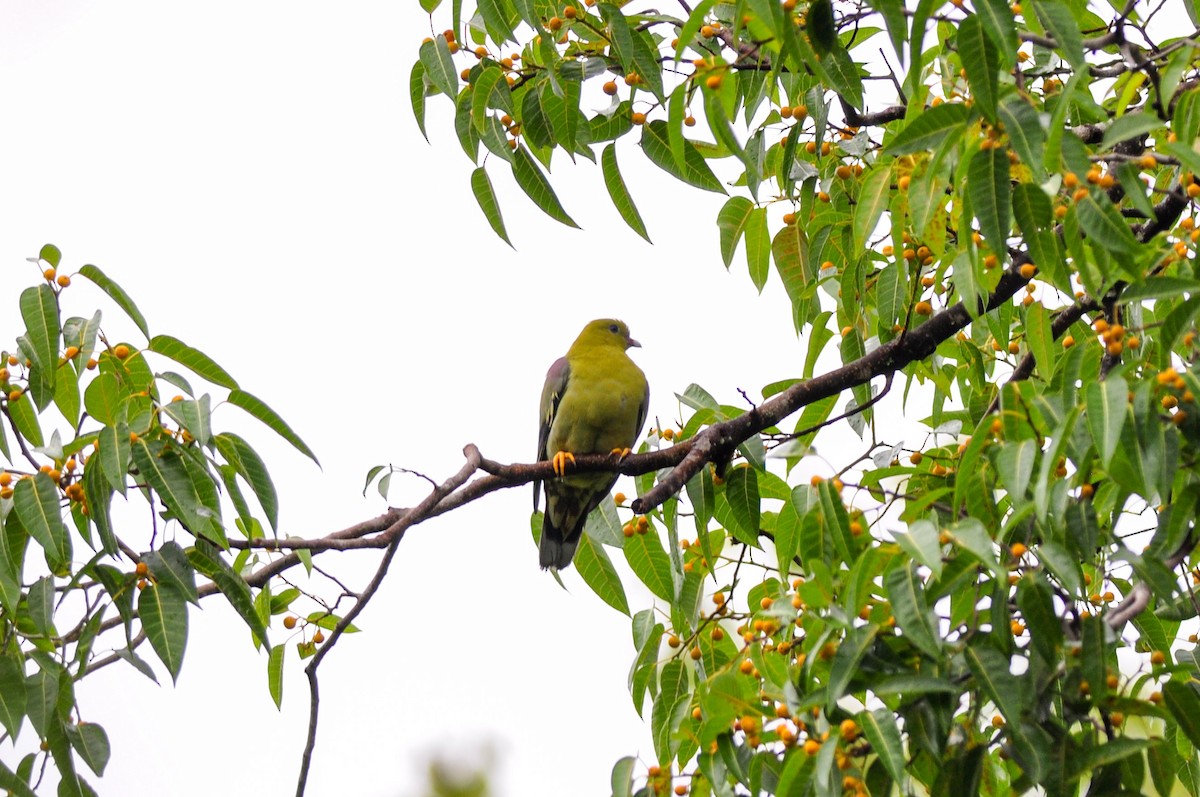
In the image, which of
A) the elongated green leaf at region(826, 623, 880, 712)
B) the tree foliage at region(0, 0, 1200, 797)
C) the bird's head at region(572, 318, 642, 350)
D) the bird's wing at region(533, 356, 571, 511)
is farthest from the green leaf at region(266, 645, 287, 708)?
the bird's head at region(572, 318, 642, 350)

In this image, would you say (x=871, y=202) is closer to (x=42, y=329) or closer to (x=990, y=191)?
(x=990, y=191)

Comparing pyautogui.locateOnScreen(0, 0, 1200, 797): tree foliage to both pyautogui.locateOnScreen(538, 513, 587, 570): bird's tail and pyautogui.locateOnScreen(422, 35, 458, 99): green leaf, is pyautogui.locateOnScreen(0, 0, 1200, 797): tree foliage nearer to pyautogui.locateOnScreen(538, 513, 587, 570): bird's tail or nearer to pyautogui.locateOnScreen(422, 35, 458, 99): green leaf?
pyautogui.locateOnScreen(422, 35, 458, 99): green leaf

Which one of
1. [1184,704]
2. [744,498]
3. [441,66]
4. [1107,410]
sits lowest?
[1184,704]

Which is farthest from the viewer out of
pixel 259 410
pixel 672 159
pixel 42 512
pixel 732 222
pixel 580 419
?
pixel 580 419

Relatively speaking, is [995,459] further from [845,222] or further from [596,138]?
[596,138]

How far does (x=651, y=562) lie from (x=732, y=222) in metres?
1.01

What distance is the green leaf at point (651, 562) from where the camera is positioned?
3.45 metres

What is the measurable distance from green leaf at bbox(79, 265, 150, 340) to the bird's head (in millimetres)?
3929

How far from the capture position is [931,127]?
89.0 inches

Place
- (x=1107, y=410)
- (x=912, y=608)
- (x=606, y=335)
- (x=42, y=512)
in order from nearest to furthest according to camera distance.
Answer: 1. (x=1107, y=410)
2. (x=912, y=608)
3. (x=42, y=512)
4. (x=606, y=335)

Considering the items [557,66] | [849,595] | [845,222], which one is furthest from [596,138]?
[849,595]

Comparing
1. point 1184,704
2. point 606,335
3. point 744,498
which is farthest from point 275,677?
point 606,335

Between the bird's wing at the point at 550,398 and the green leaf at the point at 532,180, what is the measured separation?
8.86 feet

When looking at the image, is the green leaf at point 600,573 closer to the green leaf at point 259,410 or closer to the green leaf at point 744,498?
the green leaf at point 744,498
